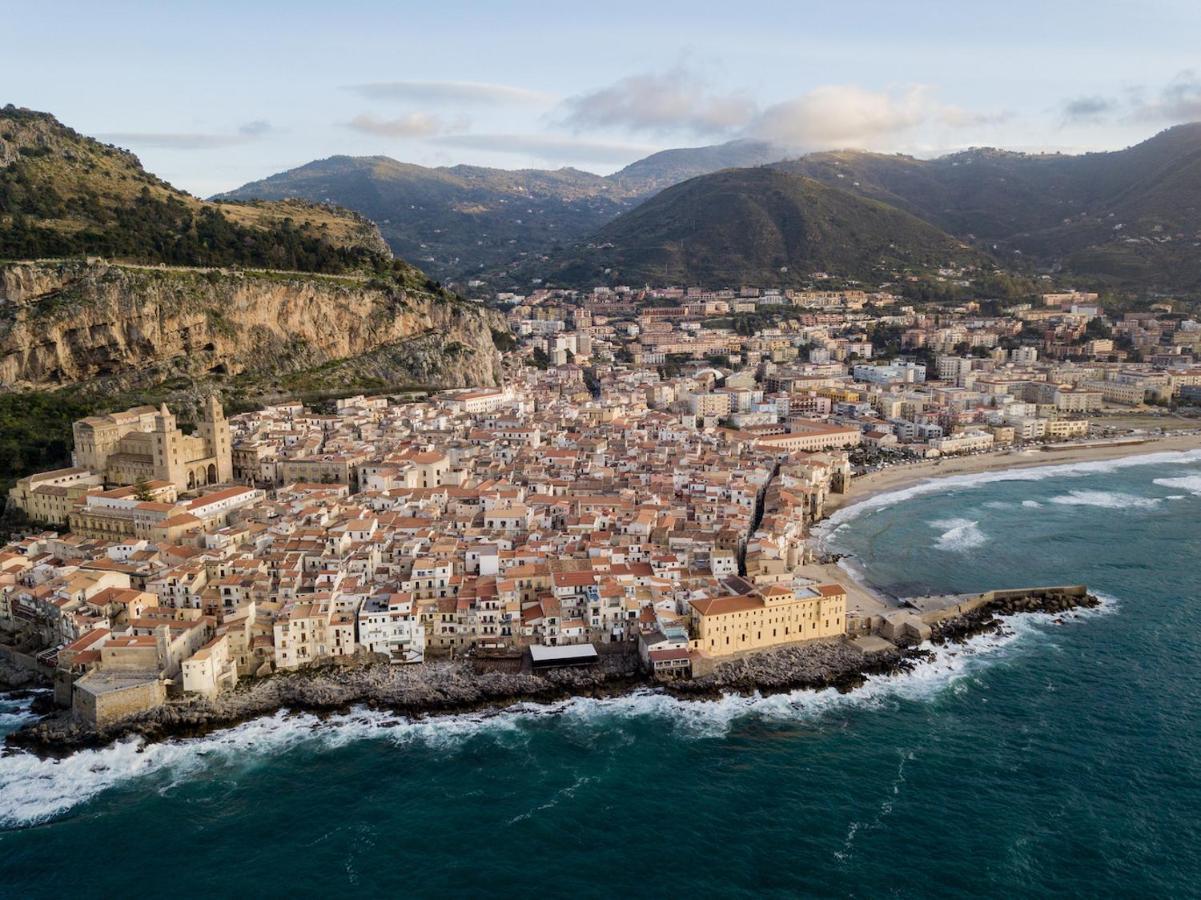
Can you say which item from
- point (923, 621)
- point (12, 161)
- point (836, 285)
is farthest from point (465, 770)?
point (836, 285)

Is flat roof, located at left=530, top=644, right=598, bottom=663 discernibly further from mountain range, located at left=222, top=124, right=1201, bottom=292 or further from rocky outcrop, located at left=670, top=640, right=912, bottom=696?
mountain range, located at left=222, top=124, right=1201, bottom=292

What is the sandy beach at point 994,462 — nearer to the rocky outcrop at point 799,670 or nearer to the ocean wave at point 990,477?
the ocean wave at point 990,477

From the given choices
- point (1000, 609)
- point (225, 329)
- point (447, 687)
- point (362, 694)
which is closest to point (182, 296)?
point (225, 329)

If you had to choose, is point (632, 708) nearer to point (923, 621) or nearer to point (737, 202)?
point (923, 621)

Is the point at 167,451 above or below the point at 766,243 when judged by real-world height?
below

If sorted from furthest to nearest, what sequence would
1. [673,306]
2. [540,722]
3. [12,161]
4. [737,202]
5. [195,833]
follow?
[737,202] < [673,306] < [12,161] < [540,722] < [195,833]

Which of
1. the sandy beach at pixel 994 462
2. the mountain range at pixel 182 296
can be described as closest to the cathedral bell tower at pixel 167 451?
the mountain range at pixel 182 296

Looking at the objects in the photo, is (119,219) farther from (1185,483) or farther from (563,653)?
(1185,483)

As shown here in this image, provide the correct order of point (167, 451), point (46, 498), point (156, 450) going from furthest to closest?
point (156, 450)
point (167, 451)
point (46, 498)
